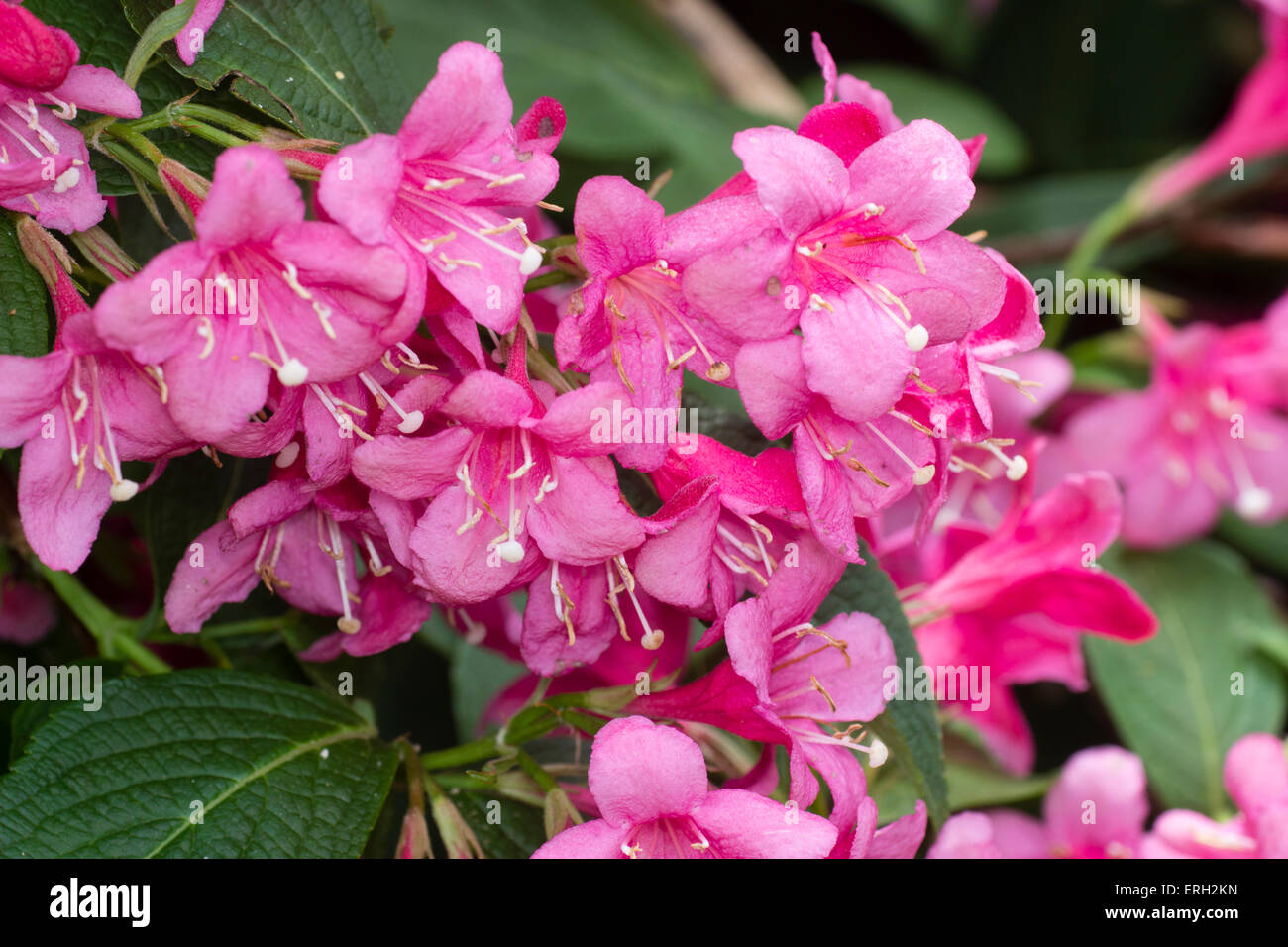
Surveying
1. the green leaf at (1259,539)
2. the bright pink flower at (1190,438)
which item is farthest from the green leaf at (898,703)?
the green leaf at (1259,539)

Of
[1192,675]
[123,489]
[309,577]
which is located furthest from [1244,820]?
[123,489]

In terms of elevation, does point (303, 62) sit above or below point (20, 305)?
above

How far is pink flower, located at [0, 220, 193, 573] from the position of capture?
0.58m

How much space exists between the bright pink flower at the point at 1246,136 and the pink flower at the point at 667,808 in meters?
1.16

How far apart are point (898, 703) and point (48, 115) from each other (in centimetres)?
59

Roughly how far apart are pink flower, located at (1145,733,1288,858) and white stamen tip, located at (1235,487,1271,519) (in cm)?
44

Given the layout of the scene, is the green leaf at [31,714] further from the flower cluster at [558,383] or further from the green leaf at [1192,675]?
the green leaf at [1192,675]

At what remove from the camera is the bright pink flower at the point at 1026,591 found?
87 centimetres

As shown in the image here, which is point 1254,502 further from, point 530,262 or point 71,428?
point 71,428

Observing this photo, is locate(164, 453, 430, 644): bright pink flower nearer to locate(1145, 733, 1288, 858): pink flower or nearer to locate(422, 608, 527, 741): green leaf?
locate(422, 608, 527, 741): green leaf

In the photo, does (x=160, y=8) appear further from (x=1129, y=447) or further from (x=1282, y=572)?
(x=1282, y=572)

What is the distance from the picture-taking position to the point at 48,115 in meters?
0.60

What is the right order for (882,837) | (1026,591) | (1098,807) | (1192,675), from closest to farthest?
(882,837), (1026,591), (1098,807), (1192,675)

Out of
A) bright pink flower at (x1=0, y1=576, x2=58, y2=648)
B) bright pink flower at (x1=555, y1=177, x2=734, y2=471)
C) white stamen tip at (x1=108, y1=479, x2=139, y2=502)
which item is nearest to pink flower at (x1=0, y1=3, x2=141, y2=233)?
white stamen tip at (x1=108, y1=479, x2=139, y2=502)
